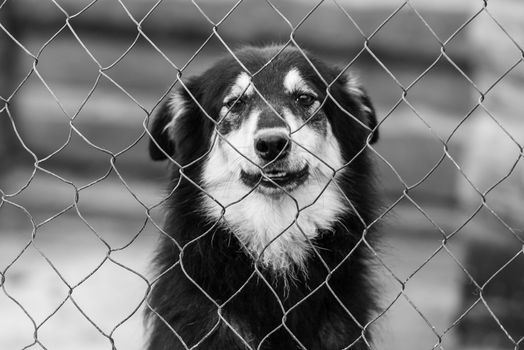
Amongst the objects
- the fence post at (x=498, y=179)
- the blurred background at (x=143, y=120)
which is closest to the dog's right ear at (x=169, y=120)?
the fence post at (x=498, y=179)

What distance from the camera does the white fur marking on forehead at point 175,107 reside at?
4.17 m

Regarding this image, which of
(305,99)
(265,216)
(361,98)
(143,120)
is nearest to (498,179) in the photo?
(361,98)

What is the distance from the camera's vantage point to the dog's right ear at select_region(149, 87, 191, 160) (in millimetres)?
4125

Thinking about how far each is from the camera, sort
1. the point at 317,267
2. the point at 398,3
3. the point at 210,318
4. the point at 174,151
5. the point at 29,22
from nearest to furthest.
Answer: the point at 210,318 < the point at 317,267 < the point at 174,151 < the point at 398,3 < the point at 29,22

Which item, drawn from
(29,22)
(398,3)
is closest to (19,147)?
(29,22)

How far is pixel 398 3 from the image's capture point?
707cm

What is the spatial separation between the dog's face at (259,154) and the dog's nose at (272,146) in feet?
0.11

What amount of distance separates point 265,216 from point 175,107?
28.6 inches

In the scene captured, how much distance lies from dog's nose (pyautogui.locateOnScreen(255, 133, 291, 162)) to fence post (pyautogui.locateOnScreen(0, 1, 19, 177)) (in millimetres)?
4535

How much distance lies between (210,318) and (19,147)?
15.6ft

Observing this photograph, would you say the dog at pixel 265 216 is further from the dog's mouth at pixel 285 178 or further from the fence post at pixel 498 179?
the fence post at pixel 498 179

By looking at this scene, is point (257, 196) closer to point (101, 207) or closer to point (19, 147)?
point (101, 207)

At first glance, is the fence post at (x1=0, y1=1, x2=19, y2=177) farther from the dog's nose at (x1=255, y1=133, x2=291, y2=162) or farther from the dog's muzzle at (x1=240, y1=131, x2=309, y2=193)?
the dog's nose at (x1=255, y1=133, x2=291, y2=162)

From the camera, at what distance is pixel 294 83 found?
12.8ft
